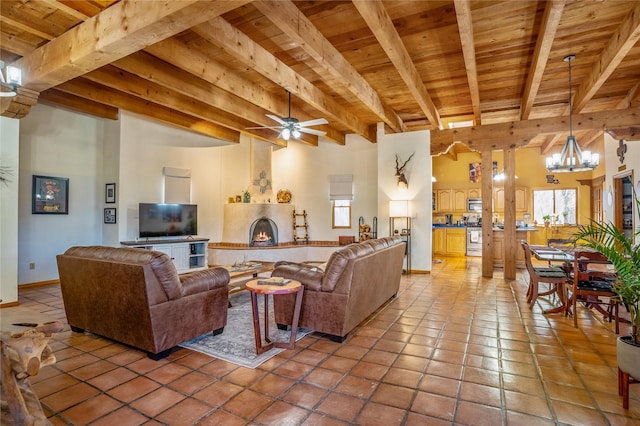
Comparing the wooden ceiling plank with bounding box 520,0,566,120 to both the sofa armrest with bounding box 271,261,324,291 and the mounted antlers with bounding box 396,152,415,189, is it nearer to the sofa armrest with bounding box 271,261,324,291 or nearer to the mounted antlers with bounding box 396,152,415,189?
the mounted antlers with bounding box 396,152,415,189

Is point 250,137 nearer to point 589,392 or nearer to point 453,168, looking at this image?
point 453,168

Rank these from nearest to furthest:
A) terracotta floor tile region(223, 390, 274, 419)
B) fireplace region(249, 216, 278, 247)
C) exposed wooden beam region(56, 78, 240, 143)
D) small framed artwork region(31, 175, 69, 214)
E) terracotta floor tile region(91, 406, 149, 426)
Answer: terracotta floor tile region(91, 406, 149, 426) < terracotta floor tile region(223, 390, 274, 419) < exposed wooden beam region(56, 78, 240, 143) < small framed artwork region(31, 175, 69, 214) < fireplace region(249, 216, 278, 247)

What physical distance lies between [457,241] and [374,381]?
27.1 feet

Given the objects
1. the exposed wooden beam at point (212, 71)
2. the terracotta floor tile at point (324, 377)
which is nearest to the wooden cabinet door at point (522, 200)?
the exposed wooden beam at point (212, 71)

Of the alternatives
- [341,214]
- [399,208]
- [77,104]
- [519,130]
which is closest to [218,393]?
[399,208]

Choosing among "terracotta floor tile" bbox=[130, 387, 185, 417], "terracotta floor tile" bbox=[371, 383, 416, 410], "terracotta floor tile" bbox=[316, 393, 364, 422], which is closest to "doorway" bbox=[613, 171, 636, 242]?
"terracotta floor tile" bbox=[371, 383, 416, 410]

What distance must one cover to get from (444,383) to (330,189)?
6222 mm

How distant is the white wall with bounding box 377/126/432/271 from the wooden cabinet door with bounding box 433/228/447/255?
133 inches

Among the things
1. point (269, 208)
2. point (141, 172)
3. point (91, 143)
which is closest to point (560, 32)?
point (269, 208)

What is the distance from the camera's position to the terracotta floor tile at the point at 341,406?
2.03 m

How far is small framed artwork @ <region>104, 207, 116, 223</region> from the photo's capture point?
247 inches

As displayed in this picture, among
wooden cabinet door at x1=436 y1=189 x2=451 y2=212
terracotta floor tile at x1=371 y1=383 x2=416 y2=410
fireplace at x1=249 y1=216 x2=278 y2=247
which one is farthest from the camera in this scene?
wooden cabinet door at x1=436 y1=189 x2=451 y2=212

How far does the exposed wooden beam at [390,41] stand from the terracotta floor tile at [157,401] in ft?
10.8

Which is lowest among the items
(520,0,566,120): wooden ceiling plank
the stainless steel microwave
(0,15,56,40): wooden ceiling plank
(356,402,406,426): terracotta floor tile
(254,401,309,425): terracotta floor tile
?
(356,402,406,426): terracotta floor tile
